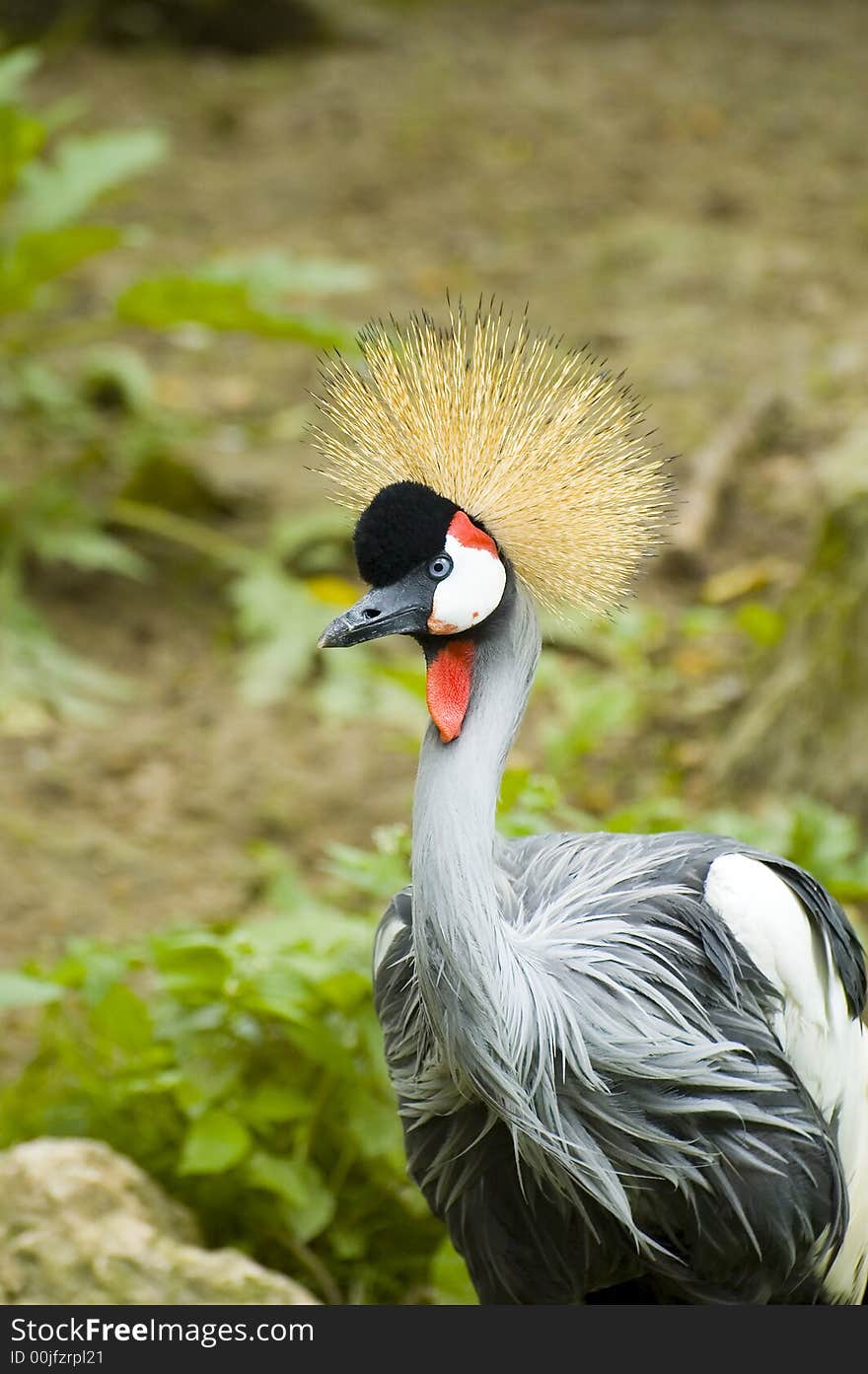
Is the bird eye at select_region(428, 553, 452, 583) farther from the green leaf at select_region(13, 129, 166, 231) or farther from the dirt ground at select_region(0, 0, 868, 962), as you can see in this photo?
the green leaf at select_region(13, 129, 166, 231)

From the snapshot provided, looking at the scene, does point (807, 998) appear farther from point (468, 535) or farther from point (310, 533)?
point (310, 533)

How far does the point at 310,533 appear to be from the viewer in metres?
4.79

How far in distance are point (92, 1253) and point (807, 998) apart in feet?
3.46

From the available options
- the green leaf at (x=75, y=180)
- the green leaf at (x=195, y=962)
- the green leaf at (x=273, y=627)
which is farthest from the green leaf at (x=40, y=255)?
the green leaf at (x=195, y=962)

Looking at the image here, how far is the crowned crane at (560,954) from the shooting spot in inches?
70.1

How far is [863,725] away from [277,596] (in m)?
1.83

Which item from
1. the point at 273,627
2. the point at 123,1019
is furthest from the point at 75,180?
the point at 123,1019

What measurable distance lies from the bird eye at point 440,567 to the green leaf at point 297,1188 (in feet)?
3.65

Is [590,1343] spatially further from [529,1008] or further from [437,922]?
[437,922]

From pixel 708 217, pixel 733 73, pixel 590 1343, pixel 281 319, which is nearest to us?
pixel 590 1343

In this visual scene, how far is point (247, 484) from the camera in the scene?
5188mm

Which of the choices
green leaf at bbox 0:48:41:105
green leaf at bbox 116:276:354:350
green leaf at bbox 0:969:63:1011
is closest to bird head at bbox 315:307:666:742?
green leaf at bbox 0:969:63:1011

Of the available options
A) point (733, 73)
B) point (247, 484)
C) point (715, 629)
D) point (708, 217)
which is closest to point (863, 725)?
point (715, 629)

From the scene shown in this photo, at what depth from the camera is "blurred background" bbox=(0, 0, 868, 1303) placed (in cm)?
254
